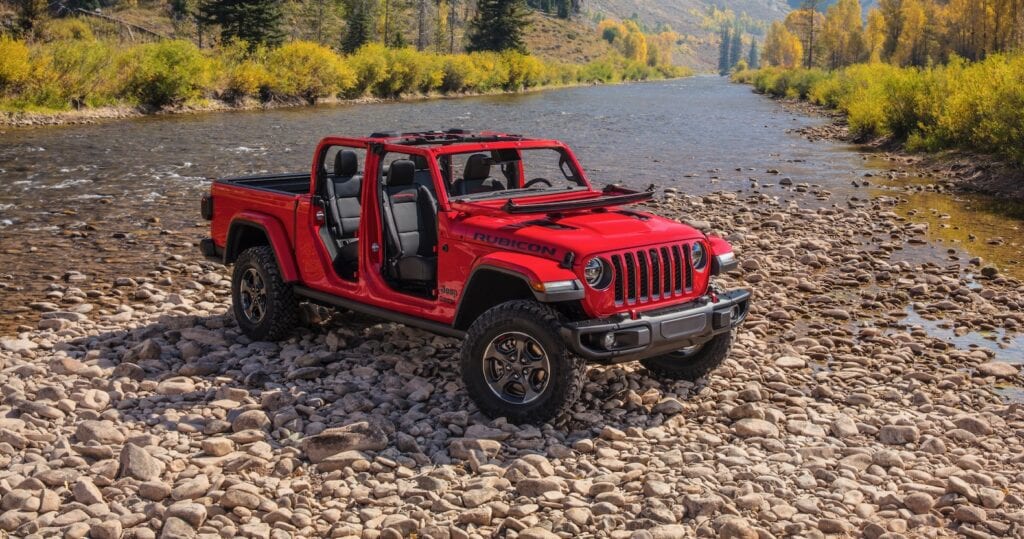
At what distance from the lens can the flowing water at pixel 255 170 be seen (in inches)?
564

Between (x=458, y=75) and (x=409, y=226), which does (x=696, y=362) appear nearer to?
(x=409, y=226)

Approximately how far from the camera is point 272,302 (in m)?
9.01

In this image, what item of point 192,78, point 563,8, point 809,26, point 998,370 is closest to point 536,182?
point 998,370

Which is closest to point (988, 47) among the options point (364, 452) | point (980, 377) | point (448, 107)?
point (448, 107)

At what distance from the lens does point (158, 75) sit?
142 ft

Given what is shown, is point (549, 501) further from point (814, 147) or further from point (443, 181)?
point (814, 147)

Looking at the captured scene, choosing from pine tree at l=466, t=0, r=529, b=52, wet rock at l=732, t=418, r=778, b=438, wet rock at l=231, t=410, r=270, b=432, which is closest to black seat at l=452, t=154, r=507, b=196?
wet rock at l=231, t=410, r=270, b=432

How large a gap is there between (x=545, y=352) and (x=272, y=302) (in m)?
3.24

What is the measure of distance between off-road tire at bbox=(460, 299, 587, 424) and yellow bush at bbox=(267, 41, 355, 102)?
1867 inches

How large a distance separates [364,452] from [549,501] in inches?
56.1

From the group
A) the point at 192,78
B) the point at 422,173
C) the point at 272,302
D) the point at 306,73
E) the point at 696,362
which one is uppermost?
the point at 306,73

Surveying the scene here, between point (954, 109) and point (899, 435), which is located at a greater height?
point (954, 109)

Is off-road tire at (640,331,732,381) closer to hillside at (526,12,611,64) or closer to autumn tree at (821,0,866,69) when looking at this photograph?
autumn tree at (821,0,866,69)

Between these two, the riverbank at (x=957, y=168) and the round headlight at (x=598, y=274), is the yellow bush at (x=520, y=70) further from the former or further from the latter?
the round headlight at (x=598, y=274)
